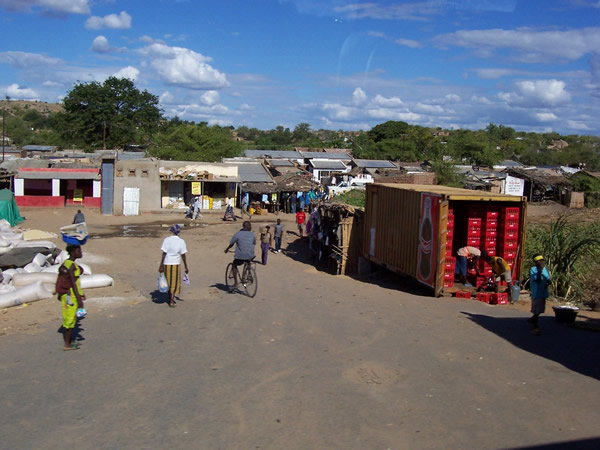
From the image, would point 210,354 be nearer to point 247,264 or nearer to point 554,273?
point 247,264

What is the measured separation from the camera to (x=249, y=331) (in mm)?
9523

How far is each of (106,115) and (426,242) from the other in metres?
63.5

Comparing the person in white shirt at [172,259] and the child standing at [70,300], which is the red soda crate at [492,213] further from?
A: the child standing at [70,300]

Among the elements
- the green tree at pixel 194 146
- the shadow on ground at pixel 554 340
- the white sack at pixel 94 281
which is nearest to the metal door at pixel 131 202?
the green tree at pixel 194 146

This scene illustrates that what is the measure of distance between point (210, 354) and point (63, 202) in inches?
1315

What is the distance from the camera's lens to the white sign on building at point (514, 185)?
50812 mm

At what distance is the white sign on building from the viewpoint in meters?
50.8

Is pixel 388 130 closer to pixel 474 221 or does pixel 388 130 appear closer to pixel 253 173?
pixel 253 173

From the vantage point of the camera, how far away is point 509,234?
13703 mm

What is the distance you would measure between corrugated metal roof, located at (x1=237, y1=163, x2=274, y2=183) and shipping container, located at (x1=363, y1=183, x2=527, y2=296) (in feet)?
90.6

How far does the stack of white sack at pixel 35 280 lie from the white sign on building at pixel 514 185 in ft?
142

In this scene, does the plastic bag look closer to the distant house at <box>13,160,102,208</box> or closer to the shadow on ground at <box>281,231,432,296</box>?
the shadow on ground at <box>281,231,432,296</box>

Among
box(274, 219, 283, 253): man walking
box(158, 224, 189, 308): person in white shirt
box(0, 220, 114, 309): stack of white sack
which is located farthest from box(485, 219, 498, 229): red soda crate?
box(274, 219, 283, 253): man walking

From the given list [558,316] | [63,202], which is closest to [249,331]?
[558,316]
